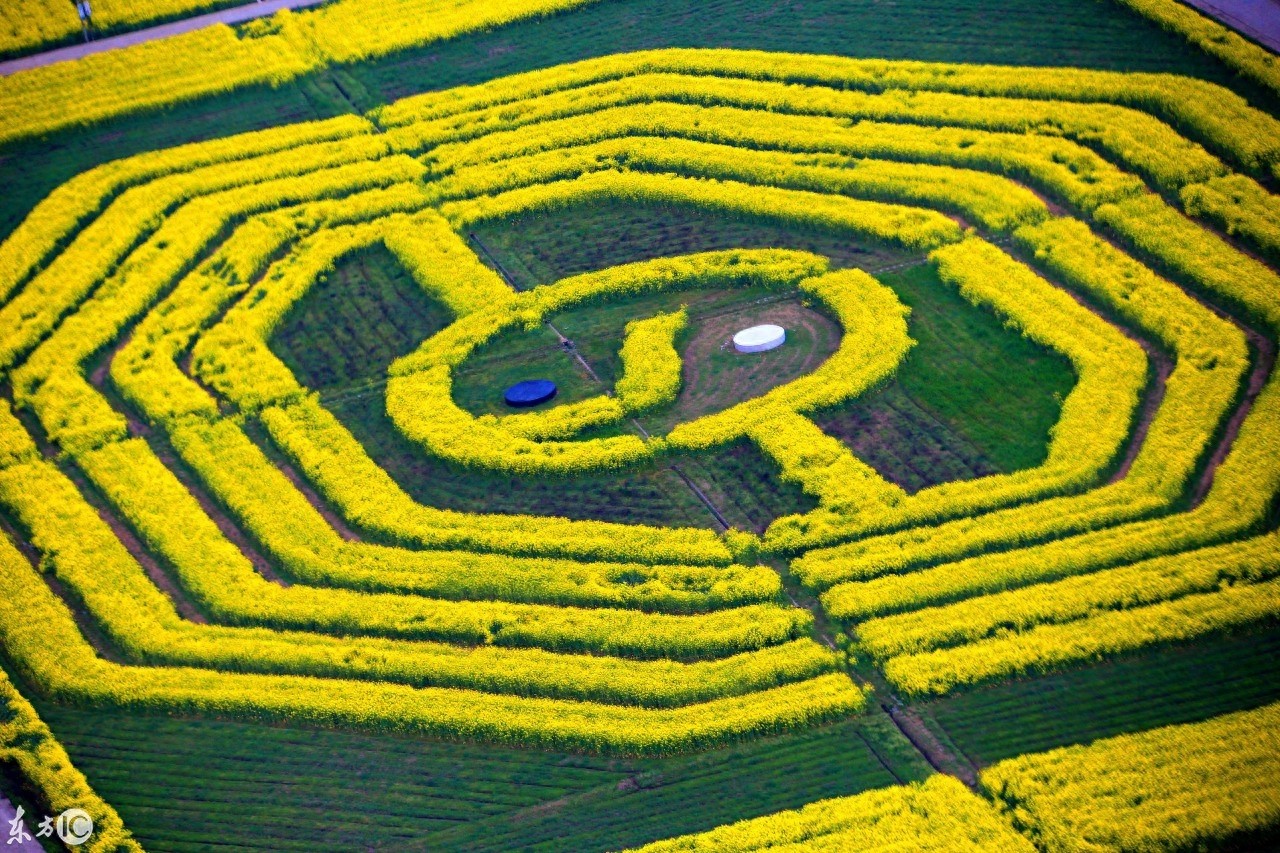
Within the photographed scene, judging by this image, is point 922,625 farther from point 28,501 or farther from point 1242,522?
point 28,501

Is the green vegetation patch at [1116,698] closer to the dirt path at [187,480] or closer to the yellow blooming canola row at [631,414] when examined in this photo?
the yellow blooming canola row at [631,414]

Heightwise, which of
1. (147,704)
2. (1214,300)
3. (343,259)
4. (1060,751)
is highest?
(343,259)

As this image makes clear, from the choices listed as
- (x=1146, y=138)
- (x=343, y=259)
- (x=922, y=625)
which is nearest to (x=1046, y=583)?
(x=922, y=625)

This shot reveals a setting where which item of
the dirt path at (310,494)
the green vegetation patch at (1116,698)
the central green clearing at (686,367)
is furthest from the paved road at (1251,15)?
the dirt path at (310,494)

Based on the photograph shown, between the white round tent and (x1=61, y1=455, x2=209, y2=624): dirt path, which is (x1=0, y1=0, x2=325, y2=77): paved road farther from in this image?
the white round tent

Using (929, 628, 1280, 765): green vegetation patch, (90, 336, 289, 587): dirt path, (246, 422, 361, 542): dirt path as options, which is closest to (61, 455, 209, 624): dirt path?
(90, 336, 289, 587): dirt path

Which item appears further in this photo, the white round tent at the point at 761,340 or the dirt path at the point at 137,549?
the white round tent at the point at 761,340

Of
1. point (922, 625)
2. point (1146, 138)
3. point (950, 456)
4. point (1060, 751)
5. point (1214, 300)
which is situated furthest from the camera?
point (1146, 138)
